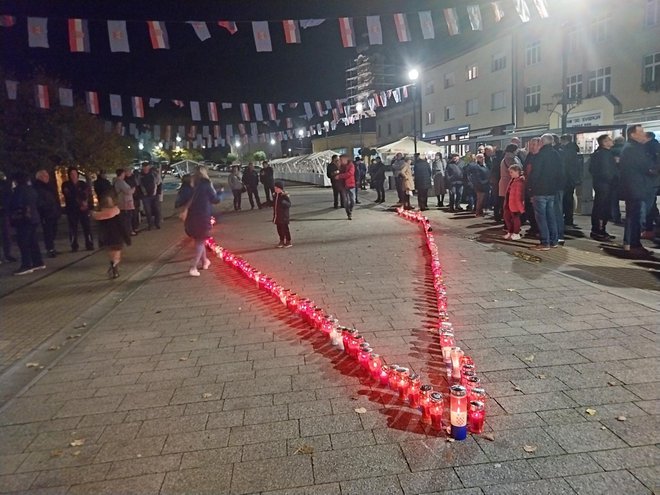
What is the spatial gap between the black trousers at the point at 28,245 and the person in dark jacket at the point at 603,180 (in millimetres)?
10799

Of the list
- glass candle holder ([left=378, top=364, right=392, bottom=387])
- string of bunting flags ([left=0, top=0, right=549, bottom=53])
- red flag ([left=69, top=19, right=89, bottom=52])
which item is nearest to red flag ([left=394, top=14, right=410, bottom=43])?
string of bunting flags ([left=0, top=0, right=549, bottom=53])

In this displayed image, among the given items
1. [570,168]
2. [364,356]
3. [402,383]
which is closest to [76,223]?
[364,356]

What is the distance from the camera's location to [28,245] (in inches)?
385

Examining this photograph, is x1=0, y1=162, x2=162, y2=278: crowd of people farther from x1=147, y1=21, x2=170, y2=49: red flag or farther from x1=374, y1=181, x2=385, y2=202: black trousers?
x1=374, y1=181, x2=385, y2=202: black trousers

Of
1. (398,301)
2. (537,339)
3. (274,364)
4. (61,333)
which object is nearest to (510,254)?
(398,301)

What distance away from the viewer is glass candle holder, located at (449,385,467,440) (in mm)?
3303

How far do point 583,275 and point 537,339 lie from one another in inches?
109

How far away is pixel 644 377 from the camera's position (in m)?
4.09

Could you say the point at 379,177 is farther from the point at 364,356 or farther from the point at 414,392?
the point at 414,392

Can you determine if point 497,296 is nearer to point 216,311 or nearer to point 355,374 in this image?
point 355,374

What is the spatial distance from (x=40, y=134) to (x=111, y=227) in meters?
19.2

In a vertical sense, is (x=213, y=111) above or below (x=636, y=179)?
above

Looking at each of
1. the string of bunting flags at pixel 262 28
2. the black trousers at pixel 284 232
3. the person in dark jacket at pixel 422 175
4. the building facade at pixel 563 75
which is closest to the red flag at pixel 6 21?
the string of bunting flags at pixel 262 28

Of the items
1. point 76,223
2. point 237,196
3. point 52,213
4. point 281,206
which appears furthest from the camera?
point 237,196
